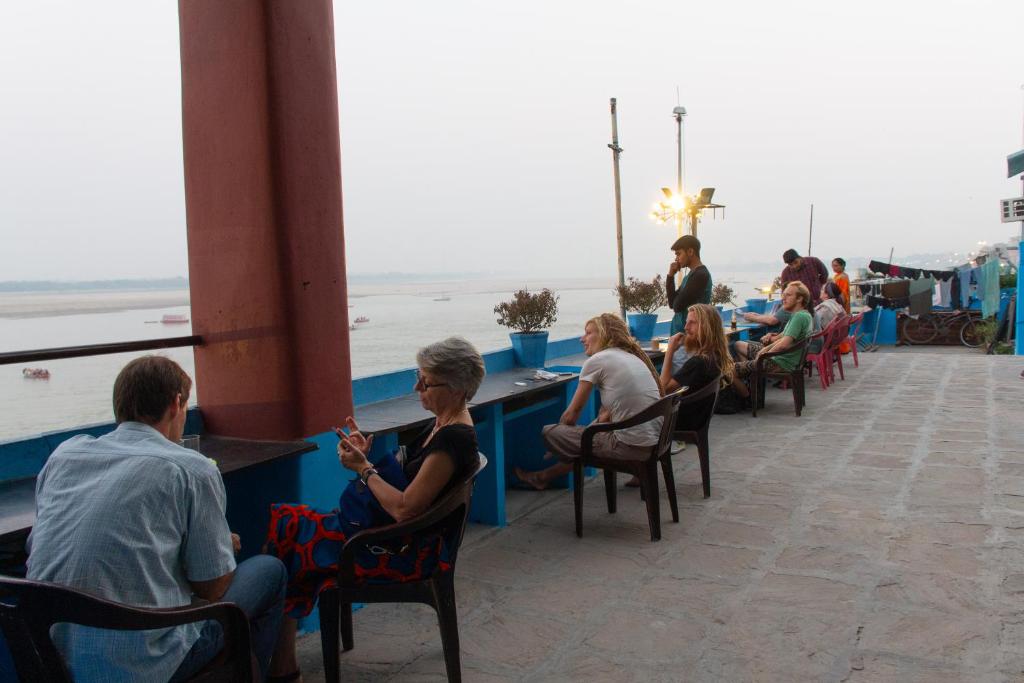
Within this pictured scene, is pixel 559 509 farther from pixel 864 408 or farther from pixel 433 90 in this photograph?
pixel 433 90

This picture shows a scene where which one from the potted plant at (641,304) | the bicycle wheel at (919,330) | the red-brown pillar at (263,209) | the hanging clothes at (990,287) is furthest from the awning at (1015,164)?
the red-brown pillar at (263,209)

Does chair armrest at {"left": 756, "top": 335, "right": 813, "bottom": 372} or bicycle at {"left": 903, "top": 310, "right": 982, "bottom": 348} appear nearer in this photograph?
chair armrest at {"left": 756, "top": 335, "right": 813, "bottom": 372}

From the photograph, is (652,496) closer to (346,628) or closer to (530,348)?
(346,628)

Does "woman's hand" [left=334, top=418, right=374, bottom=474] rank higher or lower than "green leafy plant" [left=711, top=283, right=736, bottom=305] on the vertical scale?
lower

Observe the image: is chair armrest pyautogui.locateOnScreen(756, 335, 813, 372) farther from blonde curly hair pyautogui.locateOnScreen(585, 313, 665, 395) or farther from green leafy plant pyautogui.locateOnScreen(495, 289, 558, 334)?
blonde curly hair pyautogui.locateOnScreen(585, 313, 665, 395)

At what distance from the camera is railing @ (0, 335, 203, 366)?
2267 millimetres

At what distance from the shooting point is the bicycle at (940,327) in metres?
18.3

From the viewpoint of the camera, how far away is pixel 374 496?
7.48ft

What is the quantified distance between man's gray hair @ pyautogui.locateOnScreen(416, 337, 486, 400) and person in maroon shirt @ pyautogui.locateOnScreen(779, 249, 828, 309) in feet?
25.5

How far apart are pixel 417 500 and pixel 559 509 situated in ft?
7.24

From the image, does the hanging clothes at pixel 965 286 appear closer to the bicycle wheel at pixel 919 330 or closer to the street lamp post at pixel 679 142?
the bicycle wheel at pixel 919 330

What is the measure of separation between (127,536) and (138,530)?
0.08 ft

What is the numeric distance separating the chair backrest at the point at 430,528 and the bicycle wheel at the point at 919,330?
19.3 metres

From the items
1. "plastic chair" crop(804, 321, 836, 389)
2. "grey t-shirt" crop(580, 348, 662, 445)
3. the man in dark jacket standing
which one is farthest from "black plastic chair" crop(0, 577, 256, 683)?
"plastic chair" crop(804, 321, 836, 389)
